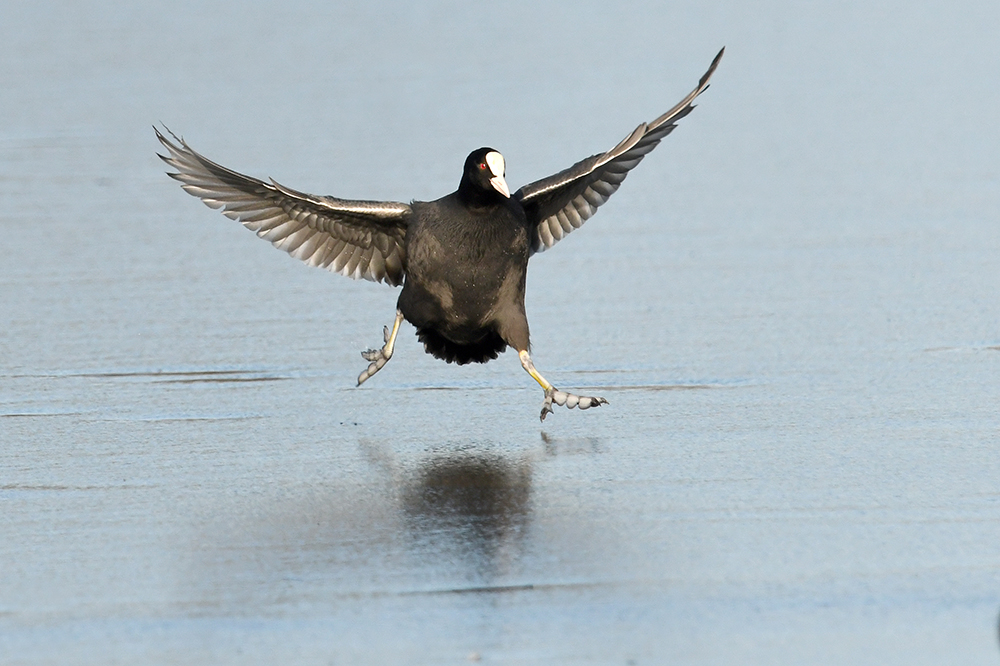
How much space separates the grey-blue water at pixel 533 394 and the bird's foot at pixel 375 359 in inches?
5.7

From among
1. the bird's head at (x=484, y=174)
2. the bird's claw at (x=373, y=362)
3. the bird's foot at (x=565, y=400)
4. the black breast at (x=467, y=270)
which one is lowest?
the bird's foot at (x=565, y=400)

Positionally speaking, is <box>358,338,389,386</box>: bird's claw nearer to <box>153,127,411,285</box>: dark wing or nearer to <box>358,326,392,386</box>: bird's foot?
<box>358,326,392,386</box>: bird's foot

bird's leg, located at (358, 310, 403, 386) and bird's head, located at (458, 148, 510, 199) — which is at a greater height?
bird's head, located at (458, 148, 510, 199)

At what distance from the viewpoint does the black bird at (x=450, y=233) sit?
7355 mm

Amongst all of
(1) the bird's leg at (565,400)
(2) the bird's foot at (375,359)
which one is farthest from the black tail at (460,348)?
(1) the bird's leg at (565,400)

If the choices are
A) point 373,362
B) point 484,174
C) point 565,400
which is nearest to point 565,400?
point 565,400

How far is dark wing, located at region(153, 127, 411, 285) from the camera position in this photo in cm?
779

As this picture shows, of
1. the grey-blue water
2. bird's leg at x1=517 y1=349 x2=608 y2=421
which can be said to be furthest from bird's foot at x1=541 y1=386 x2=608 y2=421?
the grey-blue water

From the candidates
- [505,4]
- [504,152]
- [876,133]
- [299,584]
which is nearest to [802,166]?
[876,133]

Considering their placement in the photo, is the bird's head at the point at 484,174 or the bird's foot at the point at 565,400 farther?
the bird's head at the point at 484,174

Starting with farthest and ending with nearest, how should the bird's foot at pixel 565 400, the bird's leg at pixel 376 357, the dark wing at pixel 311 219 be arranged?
the dark wing at pixel 311 219 → the bird's leg at pixel 376 357 → the bird's foot at pixel 565 400

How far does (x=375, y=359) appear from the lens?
7.36 metres

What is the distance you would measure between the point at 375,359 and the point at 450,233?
2.21 ft

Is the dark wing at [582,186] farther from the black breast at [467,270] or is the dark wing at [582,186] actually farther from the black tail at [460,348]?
the black tail at [460,348]
